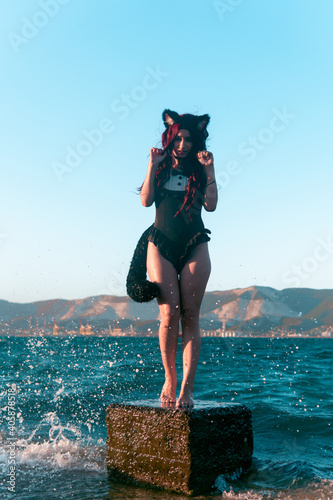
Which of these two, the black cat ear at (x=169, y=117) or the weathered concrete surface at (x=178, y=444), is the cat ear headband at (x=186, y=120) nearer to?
the black cat ear at (x=169, y=117)

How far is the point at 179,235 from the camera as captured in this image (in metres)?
3.62

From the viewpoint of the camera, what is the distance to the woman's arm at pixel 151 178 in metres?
3.72

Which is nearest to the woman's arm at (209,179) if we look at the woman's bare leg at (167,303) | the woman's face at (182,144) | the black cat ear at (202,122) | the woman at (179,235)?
the woman at (179,235)

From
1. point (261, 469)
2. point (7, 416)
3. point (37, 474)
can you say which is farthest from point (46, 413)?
point (261, 469)

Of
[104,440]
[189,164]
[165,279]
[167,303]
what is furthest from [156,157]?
[104,440]

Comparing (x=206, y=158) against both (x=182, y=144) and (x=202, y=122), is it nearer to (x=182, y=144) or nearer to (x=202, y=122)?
(x=182, y=144)

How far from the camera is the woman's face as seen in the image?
12.5ft

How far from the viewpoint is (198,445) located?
122 inches

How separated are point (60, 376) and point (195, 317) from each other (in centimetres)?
1049

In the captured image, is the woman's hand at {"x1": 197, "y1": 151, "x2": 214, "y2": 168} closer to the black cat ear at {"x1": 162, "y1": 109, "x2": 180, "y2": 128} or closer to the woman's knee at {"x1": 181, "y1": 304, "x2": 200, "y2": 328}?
the black cat ear at {"x1": 162, "y1": 109, "x2": 180, "y2": 128}

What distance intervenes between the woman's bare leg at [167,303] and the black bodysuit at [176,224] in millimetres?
65

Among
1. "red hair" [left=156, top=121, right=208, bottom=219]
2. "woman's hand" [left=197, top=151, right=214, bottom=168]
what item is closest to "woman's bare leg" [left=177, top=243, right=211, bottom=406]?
"red hair" [left=156, top=121, right=208, bottom=219]

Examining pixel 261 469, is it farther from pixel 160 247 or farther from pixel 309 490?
pixel 160 247

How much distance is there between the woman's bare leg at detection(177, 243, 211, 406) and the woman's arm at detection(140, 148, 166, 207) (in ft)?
1.92
